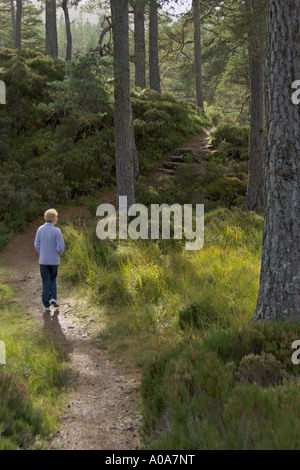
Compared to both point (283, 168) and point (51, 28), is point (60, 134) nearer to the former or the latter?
point (51, 28)

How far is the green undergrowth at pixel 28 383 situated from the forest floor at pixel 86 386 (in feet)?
0.49

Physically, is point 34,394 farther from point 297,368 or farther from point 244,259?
point 244,259

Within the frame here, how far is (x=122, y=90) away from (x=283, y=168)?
725cm

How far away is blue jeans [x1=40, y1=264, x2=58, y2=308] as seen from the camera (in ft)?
22.8

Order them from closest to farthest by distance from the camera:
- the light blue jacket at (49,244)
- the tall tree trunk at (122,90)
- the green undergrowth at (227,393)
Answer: the green undergrowth at (227,393) → the light blue jacket at (49,244) → the tall tree trunk at (122,90)

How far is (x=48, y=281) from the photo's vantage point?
698 centimetres

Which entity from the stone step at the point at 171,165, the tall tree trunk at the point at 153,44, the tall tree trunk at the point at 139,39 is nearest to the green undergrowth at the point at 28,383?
the stone step at the point at 171,165

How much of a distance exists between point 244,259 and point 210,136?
1340cm

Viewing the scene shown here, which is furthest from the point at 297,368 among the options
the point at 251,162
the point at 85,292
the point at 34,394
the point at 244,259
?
the point at 251,162

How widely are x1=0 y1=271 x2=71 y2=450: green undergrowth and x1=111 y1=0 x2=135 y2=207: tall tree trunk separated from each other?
219 inches

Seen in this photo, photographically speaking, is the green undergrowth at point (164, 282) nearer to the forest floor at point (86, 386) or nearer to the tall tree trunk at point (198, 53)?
the forest floor at point (86, 386)

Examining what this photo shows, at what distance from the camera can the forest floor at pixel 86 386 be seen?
362 centimetres

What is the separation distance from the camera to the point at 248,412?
2736 millimetres

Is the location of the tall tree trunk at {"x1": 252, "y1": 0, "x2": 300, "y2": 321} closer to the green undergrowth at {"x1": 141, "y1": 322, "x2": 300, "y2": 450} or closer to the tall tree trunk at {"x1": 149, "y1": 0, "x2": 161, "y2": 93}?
the green undergrowth at {"x1": 141, "y1": 322, "x2": 300, "y2": 450}
